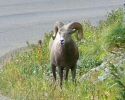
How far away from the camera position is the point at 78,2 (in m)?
22.5

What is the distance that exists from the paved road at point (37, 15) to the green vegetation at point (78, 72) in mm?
1765

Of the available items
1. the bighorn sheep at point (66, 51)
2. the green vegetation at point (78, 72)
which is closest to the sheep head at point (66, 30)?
the bighorn sheep at point (66, 51)

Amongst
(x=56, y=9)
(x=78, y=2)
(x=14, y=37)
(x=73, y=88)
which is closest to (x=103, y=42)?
(x=73, y=88)

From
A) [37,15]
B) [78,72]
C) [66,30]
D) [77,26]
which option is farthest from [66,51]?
[37,15]

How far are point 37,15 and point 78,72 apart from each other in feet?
27.6

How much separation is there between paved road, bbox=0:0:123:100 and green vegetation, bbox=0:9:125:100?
1.76 metres

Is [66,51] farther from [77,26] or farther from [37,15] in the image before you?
[37,15]

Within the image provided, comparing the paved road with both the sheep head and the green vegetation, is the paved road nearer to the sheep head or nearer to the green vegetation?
the green vegetation

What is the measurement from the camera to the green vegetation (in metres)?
9.23

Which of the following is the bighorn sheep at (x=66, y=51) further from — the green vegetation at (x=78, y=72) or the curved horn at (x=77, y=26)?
the green vegetation at (x=78, y=72)

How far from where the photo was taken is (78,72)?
37.9 feet

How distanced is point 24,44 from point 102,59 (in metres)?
4.04

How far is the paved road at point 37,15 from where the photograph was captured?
53.1 feet

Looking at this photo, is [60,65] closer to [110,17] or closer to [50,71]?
[50,71]
